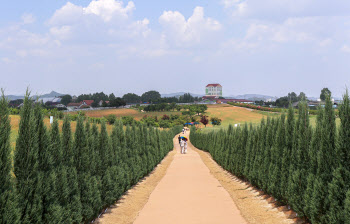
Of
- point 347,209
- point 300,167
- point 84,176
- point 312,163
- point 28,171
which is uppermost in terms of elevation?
point 28,171

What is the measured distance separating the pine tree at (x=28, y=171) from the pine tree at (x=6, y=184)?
0.31 metres

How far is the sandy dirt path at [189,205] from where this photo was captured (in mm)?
8922

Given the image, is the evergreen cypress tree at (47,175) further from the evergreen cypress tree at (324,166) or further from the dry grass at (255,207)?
the evergreen cypress tree at (324,166)

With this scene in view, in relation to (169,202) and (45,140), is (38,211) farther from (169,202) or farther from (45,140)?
(169,202)

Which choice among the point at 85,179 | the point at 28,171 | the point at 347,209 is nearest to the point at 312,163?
the point at 347,209

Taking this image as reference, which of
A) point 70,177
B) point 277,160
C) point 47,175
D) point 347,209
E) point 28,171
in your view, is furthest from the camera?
point 277,160

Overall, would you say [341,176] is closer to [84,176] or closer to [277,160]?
[277,160]

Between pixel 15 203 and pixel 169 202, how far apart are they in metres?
6.36

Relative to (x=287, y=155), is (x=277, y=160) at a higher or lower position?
lower

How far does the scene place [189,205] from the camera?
1053 centimetres

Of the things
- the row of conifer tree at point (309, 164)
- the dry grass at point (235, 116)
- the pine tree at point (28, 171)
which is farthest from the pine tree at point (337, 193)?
the dry grass at point (235, 116)

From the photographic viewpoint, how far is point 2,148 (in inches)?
210

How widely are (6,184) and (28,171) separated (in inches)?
28.7

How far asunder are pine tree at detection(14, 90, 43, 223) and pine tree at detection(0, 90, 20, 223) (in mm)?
307
